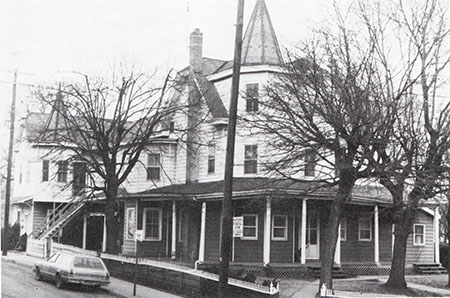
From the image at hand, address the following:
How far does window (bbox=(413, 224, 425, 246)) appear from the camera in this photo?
3070cm

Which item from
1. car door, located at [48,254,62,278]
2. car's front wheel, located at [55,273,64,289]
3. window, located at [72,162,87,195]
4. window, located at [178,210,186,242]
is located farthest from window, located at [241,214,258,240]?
car's front wheel, located at [55,273,64,289]

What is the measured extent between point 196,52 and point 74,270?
15.6 meters

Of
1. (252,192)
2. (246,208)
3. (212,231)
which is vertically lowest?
(212,231)

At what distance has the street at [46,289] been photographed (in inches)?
641

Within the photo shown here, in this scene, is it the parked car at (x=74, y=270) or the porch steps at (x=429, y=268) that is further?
the porch steps at (x=429, y=268)

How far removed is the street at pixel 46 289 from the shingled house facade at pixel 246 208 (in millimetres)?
5252

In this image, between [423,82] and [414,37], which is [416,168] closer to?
[423,82]

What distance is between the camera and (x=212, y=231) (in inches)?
1094

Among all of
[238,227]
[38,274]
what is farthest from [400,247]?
[38,274]

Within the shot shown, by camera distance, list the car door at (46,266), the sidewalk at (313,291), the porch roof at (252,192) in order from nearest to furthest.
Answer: the sidewalk at (313,291), the car door at (46,266), the porch roof at (252,192)

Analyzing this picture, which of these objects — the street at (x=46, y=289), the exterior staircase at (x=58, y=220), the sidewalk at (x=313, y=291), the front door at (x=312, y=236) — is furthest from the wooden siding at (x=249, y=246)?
the exterior staircase at (x=58, y=220)

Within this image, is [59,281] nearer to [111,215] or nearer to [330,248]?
[111,215]

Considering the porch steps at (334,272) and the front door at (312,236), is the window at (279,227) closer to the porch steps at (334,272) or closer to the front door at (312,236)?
the front door at (312,236)

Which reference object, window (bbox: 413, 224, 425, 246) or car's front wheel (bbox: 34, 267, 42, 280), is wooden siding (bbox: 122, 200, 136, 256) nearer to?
car's front wheel (bbox: 34, 267, 42, 280)
